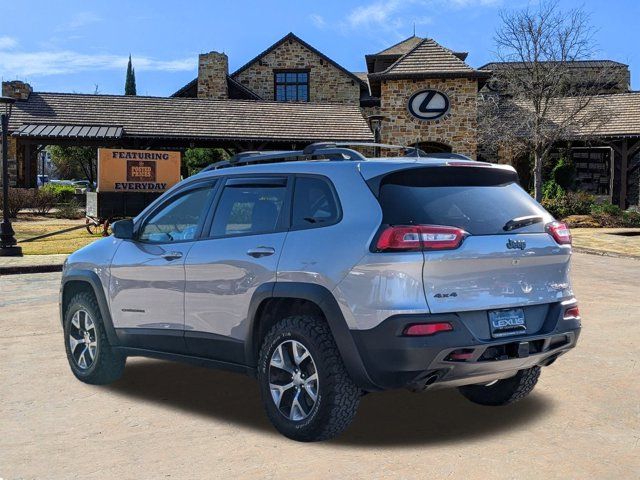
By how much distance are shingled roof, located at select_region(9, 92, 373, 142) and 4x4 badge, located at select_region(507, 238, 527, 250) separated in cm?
3167

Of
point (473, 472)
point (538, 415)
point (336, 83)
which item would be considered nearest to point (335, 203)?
point (473, 472)

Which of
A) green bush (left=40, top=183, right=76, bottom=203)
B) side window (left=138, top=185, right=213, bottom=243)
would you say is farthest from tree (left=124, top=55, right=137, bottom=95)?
side window (left=138, top=185, right=213, bottom=243)

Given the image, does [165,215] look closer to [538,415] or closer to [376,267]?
[376,267]

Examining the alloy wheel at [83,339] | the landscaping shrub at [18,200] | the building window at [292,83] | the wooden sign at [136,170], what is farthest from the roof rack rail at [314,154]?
the building window at [292,83]

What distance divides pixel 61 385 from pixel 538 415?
3.79 metres

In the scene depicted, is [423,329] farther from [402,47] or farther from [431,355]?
[402,47]

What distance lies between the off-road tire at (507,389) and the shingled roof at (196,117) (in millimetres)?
30979

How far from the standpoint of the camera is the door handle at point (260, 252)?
501 cm

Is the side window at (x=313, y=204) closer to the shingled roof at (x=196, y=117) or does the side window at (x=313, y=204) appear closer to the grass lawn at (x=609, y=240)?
the grass lawn at (x=609, y=240)

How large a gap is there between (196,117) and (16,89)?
10010mm

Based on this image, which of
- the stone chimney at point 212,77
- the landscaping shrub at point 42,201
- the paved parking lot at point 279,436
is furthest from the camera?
the stone chimney at point 212,77

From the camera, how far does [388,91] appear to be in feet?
118

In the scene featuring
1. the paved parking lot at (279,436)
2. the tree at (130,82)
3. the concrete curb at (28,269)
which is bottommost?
the paved parking lot at (279,436)

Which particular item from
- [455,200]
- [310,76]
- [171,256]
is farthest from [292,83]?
[455,200]
